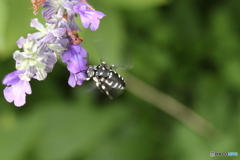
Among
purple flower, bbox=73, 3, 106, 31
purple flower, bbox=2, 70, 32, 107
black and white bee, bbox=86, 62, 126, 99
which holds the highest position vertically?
purple flower, bbox=73, 3, 106, 31

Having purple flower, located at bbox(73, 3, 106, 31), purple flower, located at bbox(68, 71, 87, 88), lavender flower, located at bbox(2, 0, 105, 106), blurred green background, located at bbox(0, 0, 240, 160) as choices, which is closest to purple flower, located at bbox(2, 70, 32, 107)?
lavender flower, located at bbox(2, 0, 105, 106)

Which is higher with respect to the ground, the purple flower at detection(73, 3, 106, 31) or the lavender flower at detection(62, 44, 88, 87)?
the purple flower at detection(73, 3, 106, 31)

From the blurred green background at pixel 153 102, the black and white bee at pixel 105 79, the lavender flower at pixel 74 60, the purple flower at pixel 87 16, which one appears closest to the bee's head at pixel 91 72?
the black and white bee at pixel 105 79

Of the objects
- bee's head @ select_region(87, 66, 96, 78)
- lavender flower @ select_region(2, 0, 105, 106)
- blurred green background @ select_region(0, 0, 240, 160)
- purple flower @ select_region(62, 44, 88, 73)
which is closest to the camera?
lavender flower @ select_region(2, 0, 105, 106)

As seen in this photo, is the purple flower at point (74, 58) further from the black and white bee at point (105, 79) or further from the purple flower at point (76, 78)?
the black and white bee at point (105, 79)

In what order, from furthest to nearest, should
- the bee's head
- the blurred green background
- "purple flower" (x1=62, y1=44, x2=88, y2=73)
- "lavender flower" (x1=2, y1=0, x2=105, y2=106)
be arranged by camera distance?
the blurred green background → the bee's head → "purple flower" (x1=62, y1=44, x2=88, y2=73) → "lavender flower" (x1=2, y1=0, x2=105, y2=106)

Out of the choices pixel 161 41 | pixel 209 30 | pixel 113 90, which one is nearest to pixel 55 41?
pixel 113 90

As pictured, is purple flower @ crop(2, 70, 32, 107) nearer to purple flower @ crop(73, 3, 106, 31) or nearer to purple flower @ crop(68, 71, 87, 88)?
purple flower @ crop(68, 71, 87, 88)

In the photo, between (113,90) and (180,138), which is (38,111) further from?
(113,90)

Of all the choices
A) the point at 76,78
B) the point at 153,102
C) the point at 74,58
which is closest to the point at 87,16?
the point at 74,58
